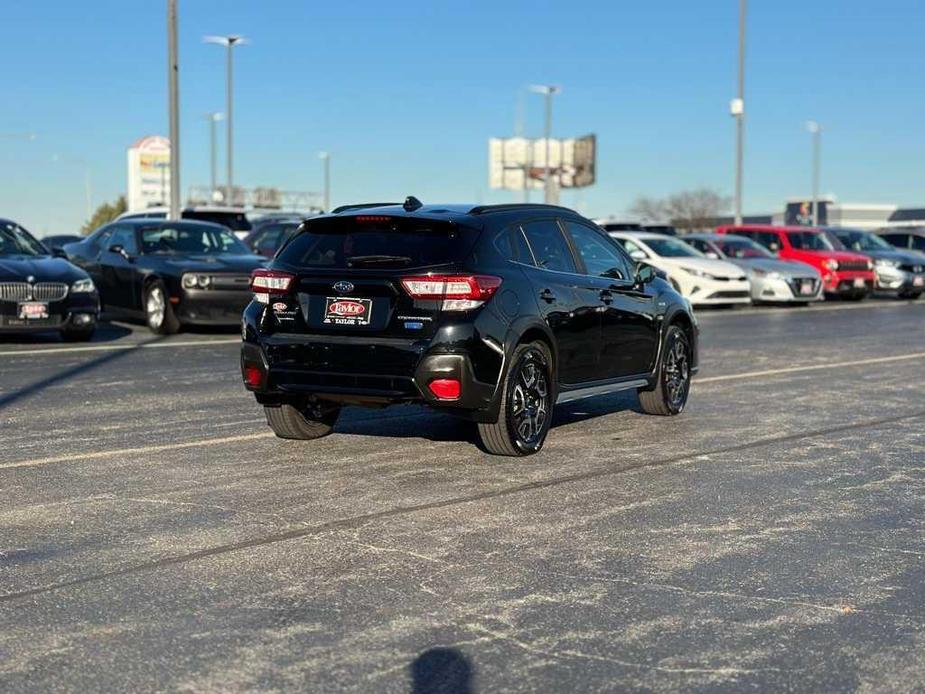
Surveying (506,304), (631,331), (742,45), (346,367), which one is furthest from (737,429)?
(742,45)

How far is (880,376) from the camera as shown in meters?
13.5

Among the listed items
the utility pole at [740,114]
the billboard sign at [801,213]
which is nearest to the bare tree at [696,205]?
the billboard sign at [801,213]

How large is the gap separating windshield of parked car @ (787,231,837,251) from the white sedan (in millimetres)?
4733

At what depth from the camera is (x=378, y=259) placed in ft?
26.5

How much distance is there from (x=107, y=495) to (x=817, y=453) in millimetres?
4410

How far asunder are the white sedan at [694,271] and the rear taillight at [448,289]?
56.4 feet

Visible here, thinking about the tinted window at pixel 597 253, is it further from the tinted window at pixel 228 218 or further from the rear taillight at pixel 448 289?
the tinted window at pixel 228 218

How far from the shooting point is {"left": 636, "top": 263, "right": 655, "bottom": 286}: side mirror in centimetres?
991

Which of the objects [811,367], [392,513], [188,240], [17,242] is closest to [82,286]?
[17,242]

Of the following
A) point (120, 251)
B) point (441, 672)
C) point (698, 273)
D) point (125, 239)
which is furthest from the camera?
point (698, 273)

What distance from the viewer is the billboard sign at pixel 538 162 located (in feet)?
233

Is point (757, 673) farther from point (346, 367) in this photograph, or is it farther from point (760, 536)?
point (346, 367)

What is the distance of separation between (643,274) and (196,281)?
9.06 m

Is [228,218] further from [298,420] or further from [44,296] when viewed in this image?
[298,420]
